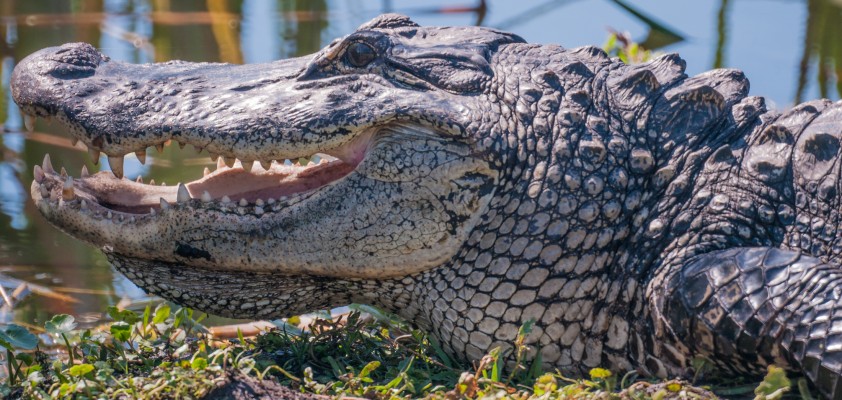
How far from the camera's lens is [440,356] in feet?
12.8

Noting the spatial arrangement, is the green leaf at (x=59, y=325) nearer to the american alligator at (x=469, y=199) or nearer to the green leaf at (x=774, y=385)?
the american alligator at (x=469, y=199)

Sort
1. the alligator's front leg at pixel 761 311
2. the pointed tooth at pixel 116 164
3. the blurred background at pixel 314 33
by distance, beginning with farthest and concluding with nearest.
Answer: the blurred background at pixel 314 33
the pointed tooth at pixel 116 164
the alligator's front leg at pixel 761 311

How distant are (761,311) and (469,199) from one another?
1.00 metres

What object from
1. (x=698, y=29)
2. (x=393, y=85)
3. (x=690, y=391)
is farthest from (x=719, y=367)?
(x=698, y=29)

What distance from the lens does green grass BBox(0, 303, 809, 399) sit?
3.31 meters

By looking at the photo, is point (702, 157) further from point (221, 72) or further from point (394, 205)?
point (221, 72)

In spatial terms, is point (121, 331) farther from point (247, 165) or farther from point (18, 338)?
point (247, 165)

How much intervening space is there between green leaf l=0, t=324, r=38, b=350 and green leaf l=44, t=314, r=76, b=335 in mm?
63

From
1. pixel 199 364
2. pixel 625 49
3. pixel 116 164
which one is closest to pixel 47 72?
pixel 116 164

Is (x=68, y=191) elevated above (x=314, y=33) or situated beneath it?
situated beneath

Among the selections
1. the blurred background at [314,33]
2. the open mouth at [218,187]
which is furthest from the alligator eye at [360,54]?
the blurred background at [314,33]

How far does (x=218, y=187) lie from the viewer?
13.3 ft

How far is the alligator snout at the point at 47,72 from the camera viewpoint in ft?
12.8

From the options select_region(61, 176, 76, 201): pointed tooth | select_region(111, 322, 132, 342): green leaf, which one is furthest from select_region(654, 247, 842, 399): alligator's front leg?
select_region(61, 176, 76, 201): pointed tooth
